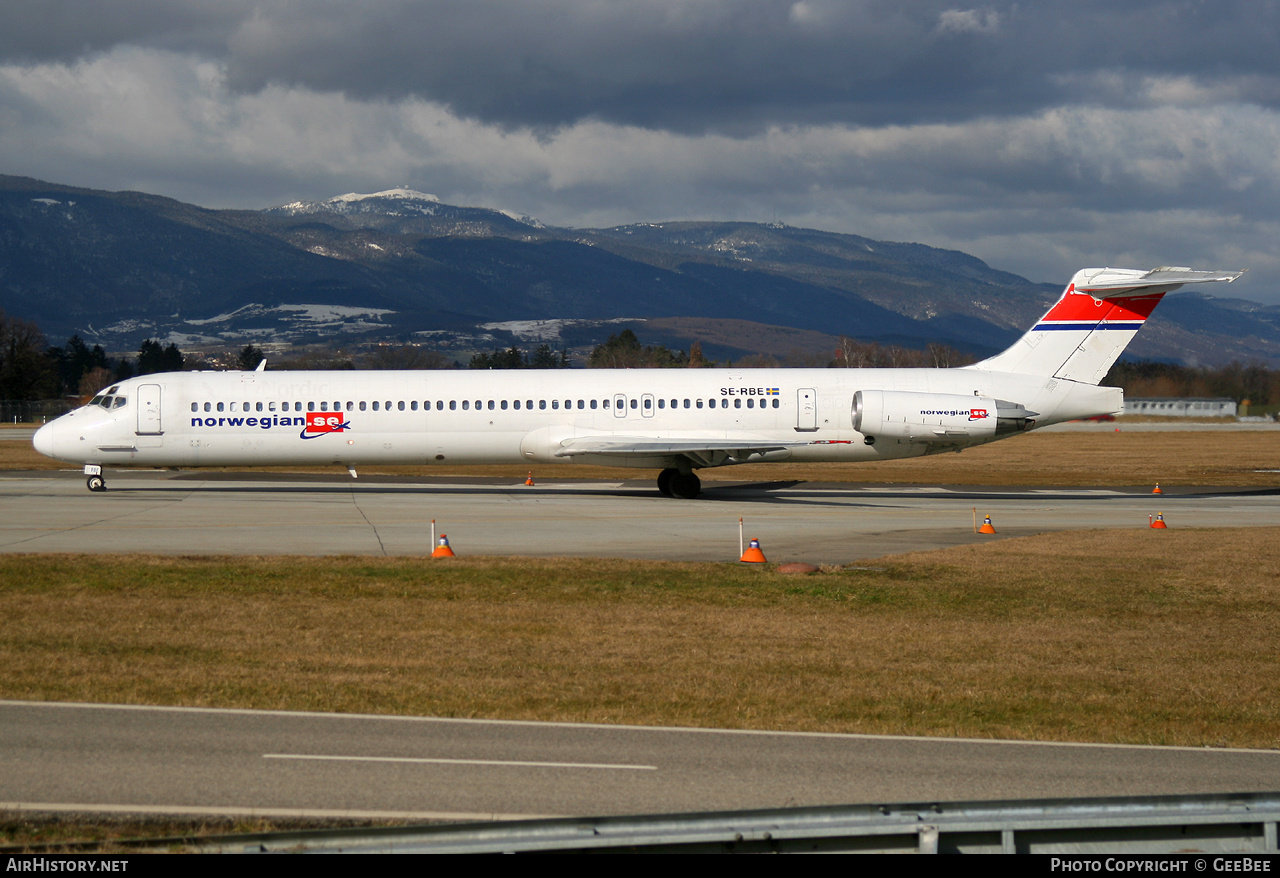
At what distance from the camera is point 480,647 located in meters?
13.1

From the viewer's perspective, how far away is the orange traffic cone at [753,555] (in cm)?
1989

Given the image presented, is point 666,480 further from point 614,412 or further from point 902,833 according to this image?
point 902,833

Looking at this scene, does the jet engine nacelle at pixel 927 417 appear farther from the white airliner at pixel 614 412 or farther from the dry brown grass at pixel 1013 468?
the dry brown grass at pixel 1013 468

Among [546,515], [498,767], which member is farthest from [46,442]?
[498,767]

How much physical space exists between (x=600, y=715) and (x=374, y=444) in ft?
76.1

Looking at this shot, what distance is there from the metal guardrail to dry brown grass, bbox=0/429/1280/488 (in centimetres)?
3493

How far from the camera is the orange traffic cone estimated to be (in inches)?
783

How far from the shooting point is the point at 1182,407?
12669cm

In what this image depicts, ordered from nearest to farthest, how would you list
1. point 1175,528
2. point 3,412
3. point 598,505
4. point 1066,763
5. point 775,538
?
point 1066,763 < point 775,538 < point 1175,528 < point 598,505 < point 3,412

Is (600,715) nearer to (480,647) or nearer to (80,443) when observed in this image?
(480,647)

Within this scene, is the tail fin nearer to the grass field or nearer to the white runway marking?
the grass field

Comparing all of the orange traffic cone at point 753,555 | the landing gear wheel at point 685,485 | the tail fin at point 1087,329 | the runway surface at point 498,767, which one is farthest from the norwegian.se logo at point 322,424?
the runway surface at point 498,767

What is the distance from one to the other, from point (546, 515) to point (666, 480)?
22.7 feet
